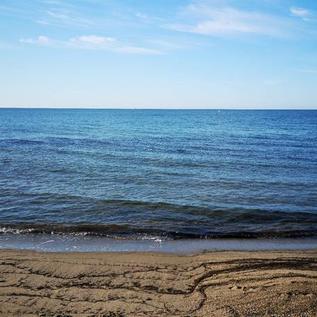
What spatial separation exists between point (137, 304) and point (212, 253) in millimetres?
4329

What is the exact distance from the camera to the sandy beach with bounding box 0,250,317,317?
8547 millimetres

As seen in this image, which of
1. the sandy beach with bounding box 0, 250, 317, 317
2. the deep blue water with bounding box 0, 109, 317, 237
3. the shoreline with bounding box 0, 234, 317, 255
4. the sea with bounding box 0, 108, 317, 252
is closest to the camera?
the sandy beach with bounding box 0, 250, 317, 317

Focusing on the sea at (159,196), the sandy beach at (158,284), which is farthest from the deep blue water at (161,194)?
the sandy beach at (158,284)

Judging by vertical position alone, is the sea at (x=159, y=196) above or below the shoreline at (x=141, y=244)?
above

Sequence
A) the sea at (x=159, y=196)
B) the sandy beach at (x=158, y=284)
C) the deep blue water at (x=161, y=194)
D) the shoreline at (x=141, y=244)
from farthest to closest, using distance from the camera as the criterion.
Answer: the deep blue water at (x=161, y=194) → the sea at (x=159, y=196) → the shoreline at (x=141, y=244) → the sandy beach at (x=158, y=284)

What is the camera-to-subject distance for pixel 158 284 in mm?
9859

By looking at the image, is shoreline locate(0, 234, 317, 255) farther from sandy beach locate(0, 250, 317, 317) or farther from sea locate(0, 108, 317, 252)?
sandy beach locate(0, 250, 317, 317)

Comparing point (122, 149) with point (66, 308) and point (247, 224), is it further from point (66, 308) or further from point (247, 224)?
point (66, 308)

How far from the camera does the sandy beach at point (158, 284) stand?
8547 mm

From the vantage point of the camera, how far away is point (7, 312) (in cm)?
837

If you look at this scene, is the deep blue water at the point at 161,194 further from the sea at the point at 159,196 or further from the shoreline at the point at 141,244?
Result: the shoreline at the point at 141,244

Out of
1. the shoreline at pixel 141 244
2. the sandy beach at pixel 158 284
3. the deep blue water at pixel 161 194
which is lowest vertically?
the shoreline at pixel 141 244

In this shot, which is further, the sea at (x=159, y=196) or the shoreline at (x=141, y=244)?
the sea at (x=159, y=196)

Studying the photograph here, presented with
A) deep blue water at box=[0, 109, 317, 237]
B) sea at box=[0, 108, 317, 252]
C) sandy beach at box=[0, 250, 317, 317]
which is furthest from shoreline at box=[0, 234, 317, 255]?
sandy beach at box=[0, 250, 317, 317]
